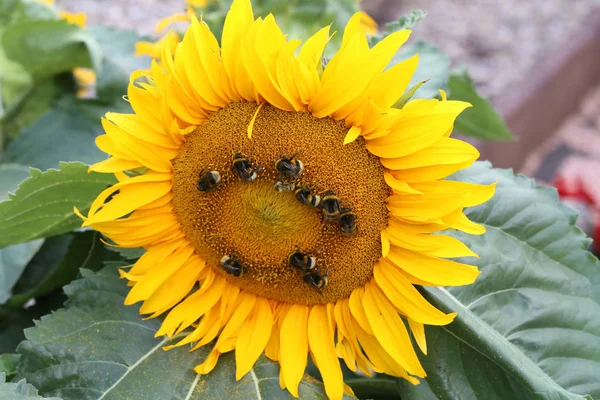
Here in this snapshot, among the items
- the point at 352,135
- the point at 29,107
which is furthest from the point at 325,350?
the point at 29,107

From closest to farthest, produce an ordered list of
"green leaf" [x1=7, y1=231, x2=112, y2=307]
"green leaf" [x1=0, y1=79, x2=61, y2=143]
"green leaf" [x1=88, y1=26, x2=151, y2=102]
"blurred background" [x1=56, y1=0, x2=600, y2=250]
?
"green leaf" [x1=7, y1=231, x2=112, y2=307]
"green leaf" [x1=88, y1=26, x2=151, y2=102]
"green leaf" [x1=0, y1=79, x2=61, y2=143]
"blurred background" [x1=56, y1=0, x2=600, y2=250]

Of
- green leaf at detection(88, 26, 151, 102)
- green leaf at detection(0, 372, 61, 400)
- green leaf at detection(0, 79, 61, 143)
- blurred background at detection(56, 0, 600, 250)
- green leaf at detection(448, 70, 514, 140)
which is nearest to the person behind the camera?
green leaf at detection(0, 372, 61, 400)

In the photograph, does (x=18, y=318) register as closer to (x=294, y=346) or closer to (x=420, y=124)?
(x=294, y=346)

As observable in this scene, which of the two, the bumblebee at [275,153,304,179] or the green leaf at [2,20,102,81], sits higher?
the bumblebee at [275,153,304,179]

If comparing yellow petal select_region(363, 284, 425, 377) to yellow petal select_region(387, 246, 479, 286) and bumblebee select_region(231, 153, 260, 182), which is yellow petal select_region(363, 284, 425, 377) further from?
bumblebee select_region(231, 153, 260, 182)

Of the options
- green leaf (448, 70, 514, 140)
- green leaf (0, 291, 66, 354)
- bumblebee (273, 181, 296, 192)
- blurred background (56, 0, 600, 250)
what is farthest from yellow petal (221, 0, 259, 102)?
blurred background (56, 0, 600, 250)

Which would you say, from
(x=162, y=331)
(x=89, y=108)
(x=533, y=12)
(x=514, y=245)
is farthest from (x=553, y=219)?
(x=533, y=12)

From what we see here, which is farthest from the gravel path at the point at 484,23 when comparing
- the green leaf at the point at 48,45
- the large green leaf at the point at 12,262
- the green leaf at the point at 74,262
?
the green leaf at the point at 74,262
